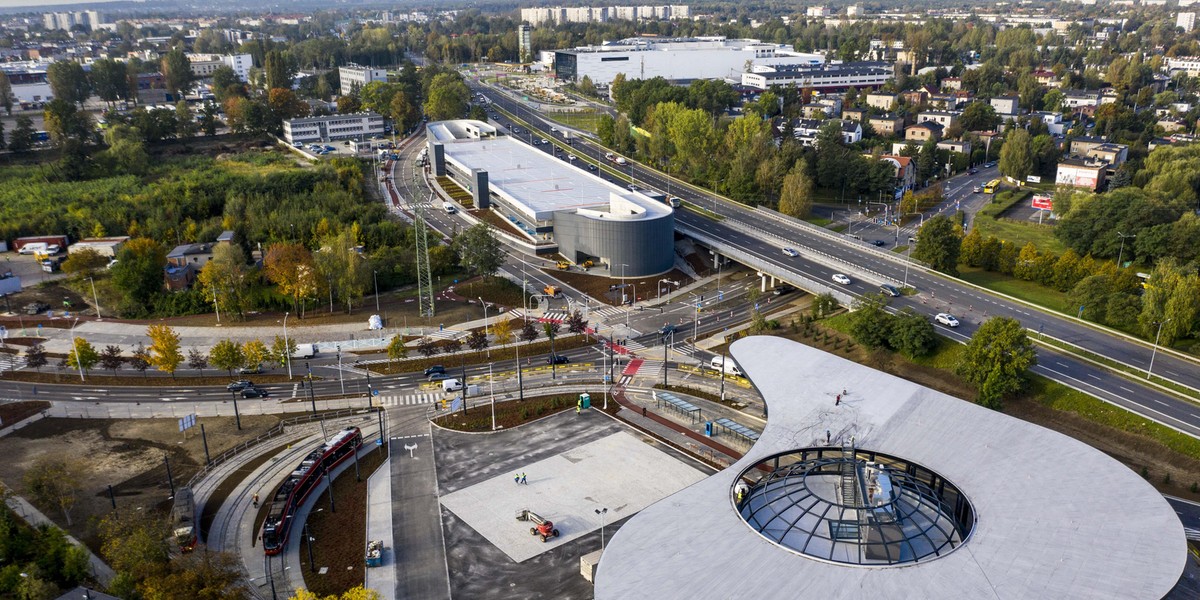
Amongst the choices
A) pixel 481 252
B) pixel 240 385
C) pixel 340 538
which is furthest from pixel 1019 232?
pixel 240 385

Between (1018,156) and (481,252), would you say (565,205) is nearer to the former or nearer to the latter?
(481,252)

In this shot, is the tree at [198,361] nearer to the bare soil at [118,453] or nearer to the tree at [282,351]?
the tree at [282,351]

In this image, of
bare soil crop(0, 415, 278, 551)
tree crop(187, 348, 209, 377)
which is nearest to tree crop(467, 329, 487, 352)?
bare soil crop(0, 415, 278, 551)

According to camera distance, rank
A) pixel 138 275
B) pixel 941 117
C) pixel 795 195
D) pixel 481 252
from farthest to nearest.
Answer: pixel 941 117, pixel 795 195, pixel 481 252, pixel 138 275

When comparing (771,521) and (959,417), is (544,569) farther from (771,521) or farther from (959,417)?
(959,417)

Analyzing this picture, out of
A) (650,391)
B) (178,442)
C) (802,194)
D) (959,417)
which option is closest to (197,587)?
(178,442)
